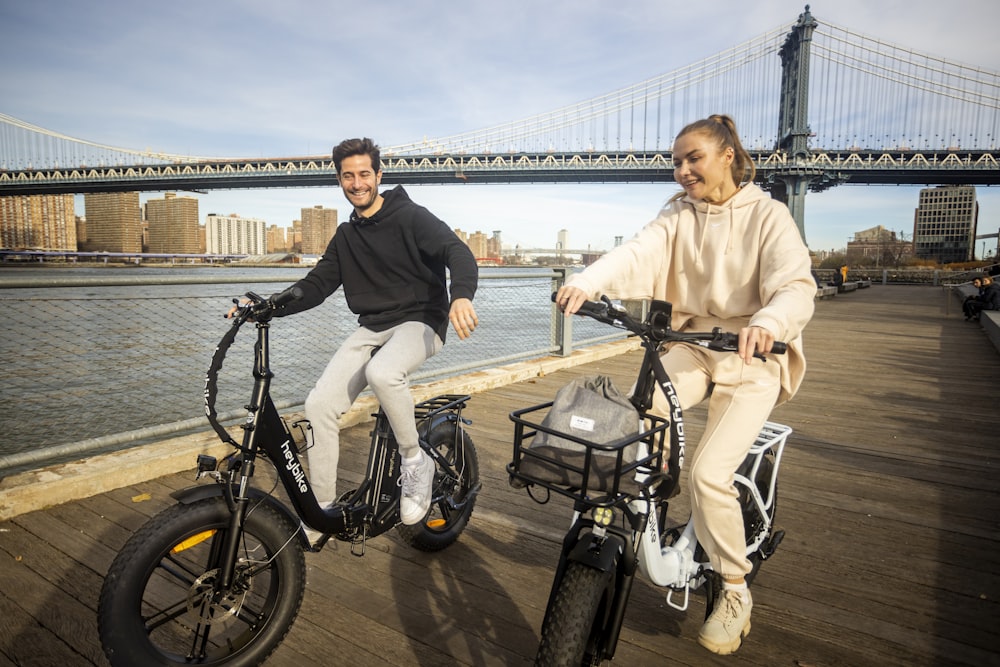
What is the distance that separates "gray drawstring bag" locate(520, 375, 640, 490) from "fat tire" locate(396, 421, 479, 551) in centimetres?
110

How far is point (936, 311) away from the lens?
16203mm

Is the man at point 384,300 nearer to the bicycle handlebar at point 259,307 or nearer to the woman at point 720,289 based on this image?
the bicycle handlebar at point 259,307

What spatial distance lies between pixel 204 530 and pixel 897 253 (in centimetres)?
8140

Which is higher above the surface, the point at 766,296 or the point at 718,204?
the point at 718,204

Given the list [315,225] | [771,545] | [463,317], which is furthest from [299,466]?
[315,225]

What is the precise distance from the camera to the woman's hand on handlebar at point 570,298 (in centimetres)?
162

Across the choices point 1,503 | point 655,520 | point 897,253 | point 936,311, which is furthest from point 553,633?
point 897,253

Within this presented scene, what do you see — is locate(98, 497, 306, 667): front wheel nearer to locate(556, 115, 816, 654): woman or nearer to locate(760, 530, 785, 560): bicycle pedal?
locate(556, 115, 816, 654): woman

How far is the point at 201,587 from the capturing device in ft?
5.63

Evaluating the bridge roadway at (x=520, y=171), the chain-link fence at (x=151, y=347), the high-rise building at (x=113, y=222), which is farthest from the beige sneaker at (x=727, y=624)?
the high-rise building at (x=113, y=222)

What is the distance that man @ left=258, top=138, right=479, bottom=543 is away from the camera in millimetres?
2285

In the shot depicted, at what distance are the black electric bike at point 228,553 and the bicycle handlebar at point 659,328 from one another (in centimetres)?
100

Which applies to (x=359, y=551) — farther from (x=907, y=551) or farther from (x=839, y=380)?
(x=839, y=380)

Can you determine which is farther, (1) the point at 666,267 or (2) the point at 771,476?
(2) the point at 771,476
